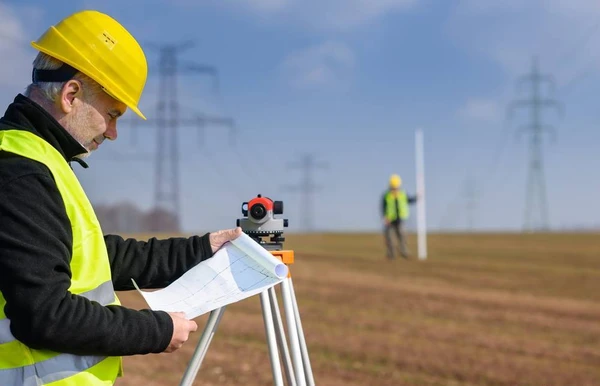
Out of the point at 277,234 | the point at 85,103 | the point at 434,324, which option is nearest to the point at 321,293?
the point at 434,324

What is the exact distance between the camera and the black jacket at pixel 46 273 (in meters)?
2.02

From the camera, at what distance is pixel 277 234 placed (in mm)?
2992

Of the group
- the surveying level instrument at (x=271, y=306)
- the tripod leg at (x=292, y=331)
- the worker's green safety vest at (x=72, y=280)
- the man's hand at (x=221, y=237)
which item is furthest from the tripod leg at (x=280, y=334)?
the worker's green safety vest at (x=72, y=280)

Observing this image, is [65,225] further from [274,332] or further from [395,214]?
[395,214]

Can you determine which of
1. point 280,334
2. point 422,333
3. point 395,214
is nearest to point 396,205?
point 395,214

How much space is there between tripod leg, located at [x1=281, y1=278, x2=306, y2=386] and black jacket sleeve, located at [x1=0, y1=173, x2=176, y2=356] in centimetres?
78

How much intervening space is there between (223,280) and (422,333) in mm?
5991

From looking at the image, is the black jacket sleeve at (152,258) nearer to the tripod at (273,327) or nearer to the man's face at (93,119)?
the tripod at (273,327)

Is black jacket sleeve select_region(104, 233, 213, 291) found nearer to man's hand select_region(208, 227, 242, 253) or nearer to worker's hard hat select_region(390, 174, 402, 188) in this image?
man's hand select_region(208, 227, 242, 253)

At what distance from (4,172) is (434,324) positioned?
24.3 feet

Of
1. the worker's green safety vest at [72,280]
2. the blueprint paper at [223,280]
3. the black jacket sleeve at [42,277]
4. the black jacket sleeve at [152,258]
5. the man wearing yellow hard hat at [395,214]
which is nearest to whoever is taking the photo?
the black jacket sleeve at [42,277]

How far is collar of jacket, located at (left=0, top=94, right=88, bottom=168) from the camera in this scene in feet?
7.29

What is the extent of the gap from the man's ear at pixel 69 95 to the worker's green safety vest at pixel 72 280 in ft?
0.40

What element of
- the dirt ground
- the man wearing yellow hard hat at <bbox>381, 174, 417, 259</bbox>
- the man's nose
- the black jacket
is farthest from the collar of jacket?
the man wearing yellow hard hat at <bbox>381, 174, 417, 259</bbox>
